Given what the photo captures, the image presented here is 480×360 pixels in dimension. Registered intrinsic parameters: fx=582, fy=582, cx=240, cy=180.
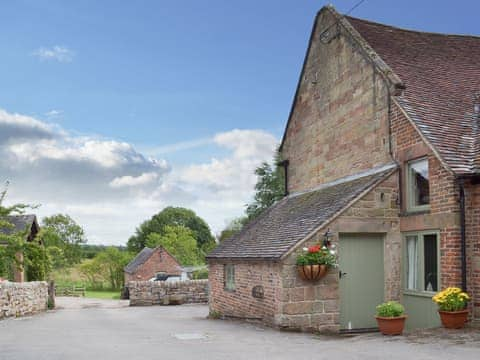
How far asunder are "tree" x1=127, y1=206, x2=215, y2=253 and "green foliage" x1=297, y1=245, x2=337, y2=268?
68075mm

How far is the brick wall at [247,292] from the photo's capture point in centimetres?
1404

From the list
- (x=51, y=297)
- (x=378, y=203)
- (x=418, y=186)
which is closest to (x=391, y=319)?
(x=378, y=203)

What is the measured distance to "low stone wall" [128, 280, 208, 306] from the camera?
30.1m

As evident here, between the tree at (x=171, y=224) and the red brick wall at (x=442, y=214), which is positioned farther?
the tree at (x=171, y=224)

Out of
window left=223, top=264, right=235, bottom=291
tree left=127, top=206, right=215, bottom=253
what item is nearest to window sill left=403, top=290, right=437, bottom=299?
window left=223, top=264, right=235, bottom=291

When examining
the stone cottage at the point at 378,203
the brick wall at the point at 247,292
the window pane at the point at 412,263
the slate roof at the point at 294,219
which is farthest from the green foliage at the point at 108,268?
the window pane at the point at 412,263

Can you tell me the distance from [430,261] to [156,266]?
43.6 m

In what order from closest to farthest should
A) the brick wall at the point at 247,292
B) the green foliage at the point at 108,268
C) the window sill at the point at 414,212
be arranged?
the window sill at the point at 414,212
the brick wall at the point at 247,292
the green foliage at the point at 108,268

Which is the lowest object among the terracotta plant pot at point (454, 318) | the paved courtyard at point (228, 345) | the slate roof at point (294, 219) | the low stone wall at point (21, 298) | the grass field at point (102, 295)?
the grass field at point (102, 295)

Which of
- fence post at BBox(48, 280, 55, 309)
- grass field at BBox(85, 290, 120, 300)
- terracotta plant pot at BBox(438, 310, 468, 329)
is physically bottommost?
grass field at BBox(85, 290, 120, 300)

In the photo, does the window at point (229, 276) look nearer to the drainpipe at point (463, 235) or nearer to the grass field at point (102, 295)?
the drainpipe at point (463, 235)

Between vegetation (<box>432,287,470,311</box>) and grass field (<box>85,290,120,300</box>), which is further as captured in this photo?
grass field (<box>85,290,120,300</box>)

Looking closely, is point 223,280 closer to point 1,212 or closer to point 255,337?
point 255,337

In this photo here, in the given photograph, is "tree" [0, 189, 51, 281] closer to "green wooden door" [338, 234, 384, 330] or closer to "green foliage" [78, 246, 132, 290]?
"green wooden door" [338, 234, 384, 330]
